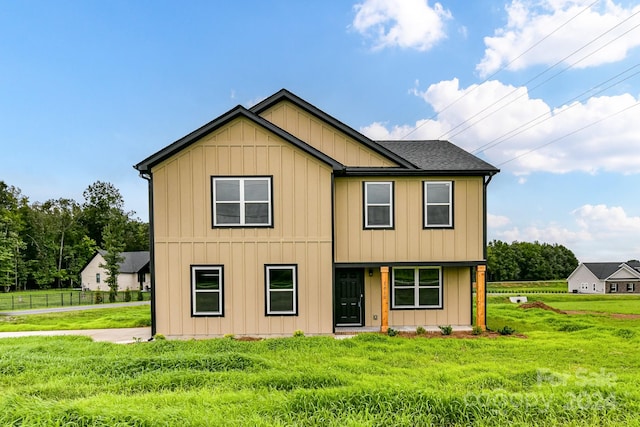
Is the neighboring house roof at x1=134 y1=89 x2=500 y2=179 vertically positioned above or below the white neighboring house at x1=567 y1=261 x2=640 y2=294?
above

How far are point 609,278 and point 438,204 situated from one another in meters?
50.6

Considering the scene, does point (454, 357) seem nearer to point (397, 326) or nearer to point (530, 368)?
point (530, 368)

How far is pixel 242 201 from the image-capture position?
10852 millimetres

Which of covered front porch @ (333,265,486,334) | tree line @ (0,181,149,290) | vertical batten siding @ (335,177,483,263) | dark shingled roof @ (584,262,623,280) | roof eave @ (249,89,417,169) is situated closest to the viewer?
vertical batten siding @ (335,177,483,263)

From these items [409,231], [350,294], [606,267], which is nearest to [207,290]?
[350,294]

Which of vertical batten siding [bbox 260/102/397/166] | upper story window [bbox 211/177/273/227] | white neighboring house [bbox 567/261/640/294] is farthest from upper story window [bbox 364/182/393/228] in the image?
white neighboring house [bbox 567/261/640/294]

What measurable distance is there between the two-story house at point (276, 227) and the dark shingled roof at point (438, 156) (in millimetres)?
134

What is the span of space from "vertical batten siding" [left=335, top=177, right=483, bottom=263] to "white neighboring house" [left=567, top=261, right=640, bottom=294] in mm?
49035

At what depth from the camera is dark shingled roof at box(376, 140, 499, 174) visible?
457 inches

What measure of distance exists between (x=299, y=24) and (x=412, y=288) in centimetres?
1240

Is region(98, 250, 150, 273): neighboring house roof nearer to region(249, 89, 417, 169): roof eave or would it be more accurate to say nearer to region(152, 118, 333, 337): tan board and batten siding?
region(152, 118, 333, 337): tan board and batten siding

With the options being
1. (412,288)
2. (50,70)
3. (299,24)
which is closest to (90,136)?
(50,70)

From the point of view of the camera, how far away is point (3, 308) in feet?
85.1

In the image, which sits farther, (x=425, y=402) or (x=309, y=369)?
(x=309, y=369)
